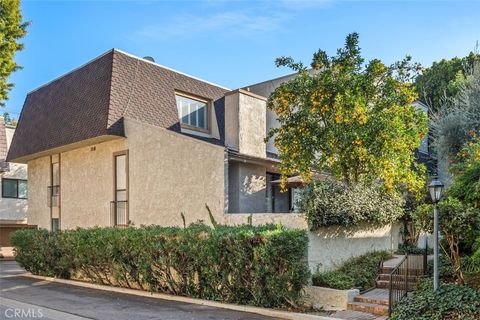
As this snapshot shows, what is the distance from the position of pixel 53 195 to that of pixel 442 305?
62.4ft

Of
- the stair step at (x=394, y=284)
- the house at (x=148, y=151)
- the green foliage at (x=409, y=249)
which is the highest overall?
the house at (x=148, y=151)

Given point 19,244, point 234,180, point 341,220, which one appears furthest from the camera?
point 19,244

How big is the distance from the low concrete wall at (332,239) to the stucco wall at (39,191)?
1267 centimetres

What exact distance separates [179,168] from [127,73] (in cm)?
539

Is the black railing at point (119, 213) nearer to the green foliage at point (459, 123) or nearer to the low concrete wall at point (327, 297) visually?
the low concrete wall at point (327, 297)

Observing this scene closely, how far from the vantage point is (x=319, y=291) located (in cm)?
1085

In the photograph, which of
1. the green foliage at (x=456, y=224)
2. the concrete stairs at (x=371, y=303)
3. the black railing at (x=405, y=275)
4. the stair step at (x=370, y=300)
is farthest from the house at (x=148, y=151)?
the green foliage at (x=456, y=224)

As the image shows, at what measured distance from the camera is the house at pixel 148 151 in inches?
607

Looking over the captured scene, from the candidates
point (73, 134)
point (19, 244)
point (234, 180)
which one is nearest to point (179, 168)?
point (234, 180)

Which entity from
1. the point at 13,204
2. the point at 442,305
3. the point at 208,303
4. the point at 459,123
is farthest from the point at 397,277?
the point at 13,204

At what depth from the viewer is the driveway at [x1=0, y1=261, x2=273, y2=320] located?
1013 cm

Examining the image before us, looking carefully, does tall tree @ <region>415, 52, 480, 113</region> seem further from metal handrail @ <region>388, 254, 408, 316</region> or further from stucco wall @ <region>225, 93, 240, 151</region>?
metal handrail @ <region>388, 254, 408, 316</region>

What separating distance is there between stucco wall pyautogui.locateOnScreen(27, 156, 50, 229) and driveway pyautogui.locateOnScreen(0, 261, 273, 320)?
8.88 m

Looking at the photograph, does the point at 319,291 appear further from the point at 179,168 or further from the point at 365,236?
the point at 179,168
